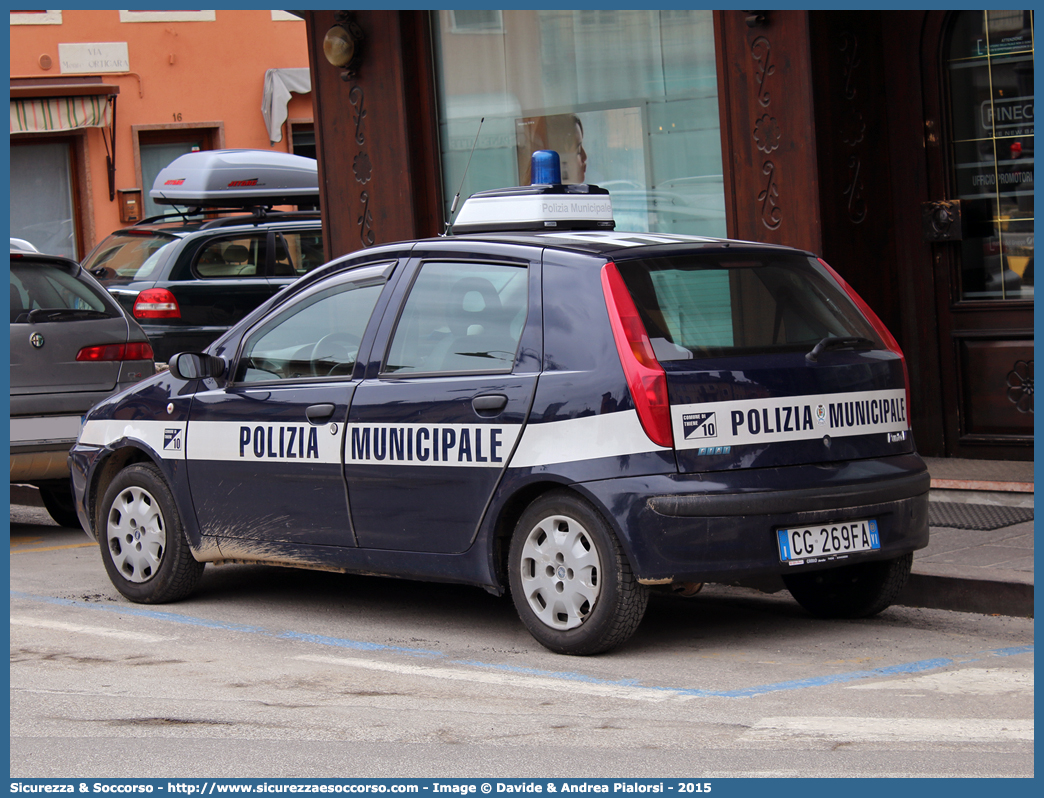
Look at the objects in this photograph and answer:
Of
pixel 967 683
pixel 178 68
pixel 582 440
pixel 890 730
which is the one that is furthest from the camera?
pixel 178 68

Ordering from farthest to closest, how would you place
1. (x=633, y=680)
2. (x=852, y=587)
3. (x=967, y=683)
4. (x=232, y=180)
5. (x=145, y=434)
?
(x=232, y=180), (x=145, y=434), (x=852, y=587), (x=633, y=680), (x=967, y=683)

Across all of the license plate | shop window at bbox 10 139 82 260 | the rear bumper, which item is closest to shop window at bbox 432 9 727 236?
the license plate

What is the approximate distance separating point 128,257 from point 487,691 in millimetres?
10147

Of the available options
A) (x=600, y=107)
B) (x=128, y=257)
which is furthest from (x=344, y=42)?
(x=128, y=257)

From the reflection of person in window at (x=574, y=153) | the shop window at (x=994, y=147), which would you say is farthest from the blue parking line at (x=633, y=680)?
the reflection of person in window at (x=574, y=153)

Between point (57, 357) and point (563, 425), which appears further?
point (57, 357)

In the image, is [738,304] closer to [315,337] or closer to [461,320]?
[461,320]

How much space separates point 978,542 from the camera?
23.4 feet

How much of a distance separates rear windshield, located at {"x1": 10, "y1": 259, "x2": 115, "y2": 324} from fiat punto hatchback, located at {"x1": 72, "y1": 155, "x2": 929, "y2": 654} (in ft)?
9.75

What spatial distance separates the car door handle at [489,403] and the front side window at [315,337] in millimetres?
764

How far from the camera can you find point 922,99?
9102mm

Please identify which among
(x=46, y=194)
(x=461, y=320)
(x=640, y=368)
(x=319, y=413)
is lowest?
(x=319, y=413)

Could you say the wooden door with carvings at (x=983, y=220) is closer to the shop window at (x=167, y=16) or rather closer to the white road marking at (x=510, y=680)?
the white road marking at (x=510, y=680)

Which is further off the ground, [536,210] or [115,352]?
[536,210]
